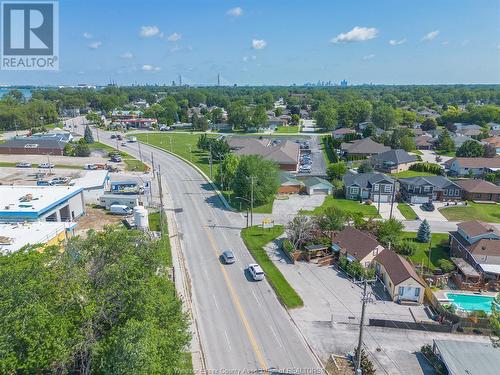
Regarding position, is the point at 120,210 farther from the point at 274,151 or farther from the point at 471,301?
the point at 471,301

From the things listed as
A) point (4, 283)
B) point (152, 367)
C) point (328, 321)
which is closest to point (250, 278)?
point (328, 321)

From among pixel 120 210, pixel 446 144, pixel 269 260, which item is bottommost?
pixel 269 260

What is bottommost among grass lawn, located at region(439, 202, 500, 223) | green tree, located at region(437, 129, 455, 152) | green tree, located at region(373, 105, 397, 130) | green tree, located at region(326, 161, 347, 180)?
grass lawn, located at region(439, 202, 500, 223)

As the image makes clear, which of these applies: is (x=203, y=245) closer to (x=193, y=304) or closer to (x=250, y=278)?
(x=250, y=278)

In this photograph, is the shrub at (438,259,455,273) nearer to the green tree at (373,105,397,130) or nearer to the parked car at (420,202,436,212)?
the parked car at (420,202,436,212)

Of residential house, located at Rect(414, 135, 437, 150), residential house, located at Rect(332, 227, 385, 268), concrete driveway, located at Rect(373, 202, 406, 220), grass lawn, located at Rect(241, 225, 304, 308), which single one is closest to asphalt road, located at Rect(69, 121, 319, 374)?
grass lawn, located at Rect(241, 225, 304, 308)

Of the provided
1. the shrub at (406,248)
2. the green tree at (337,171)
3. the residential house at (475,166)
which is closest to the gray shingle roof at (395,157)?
the residential house at (475,166)

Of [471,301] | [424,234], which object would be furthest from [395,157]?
[471,301]
